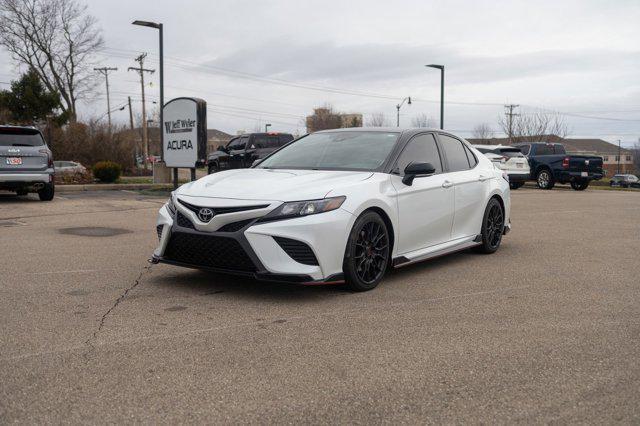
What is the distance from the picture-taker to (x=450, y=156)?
732 cm

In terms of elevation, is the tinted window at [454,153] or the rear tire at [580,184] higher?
the tinted window at [454,153]

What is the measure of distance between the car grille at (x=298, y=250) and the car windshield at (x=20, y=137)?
10.5 m

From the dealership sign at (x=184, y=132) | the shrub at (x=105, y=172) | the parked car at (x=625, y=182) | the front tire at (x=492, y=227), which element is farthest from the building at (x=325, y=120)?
the front tire at (x=492, y=227)

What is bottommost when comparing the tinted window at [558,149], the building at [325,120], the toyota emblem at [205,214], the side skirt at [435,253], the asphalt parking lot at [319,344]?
the asphalt parking lot at [319,344]

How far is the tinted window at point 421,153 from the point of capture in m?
6.44

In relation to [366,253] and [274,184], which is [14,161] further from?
[366,253]

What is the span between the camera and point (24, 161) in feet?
44.3

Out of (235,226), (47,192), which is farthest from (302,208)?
(47,192)

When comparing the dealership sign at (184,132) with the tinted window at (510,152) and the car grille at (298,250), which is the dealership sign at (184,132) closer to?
the tinted window at (510,152)

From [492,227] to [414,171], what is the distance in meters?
2.28

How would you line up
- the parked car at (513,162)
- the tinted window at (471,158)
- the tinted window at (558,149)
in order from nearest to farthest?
the tinted window at (471,158), the parked car at (513,162), the tinted window at (558,149)

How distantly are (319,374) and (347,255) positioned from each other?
1.87 meters

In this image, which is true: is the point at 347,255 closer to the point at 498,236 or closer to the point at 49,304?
the point at 49,304

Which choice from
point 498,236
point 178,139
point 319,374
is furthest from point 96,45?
point 319,374
